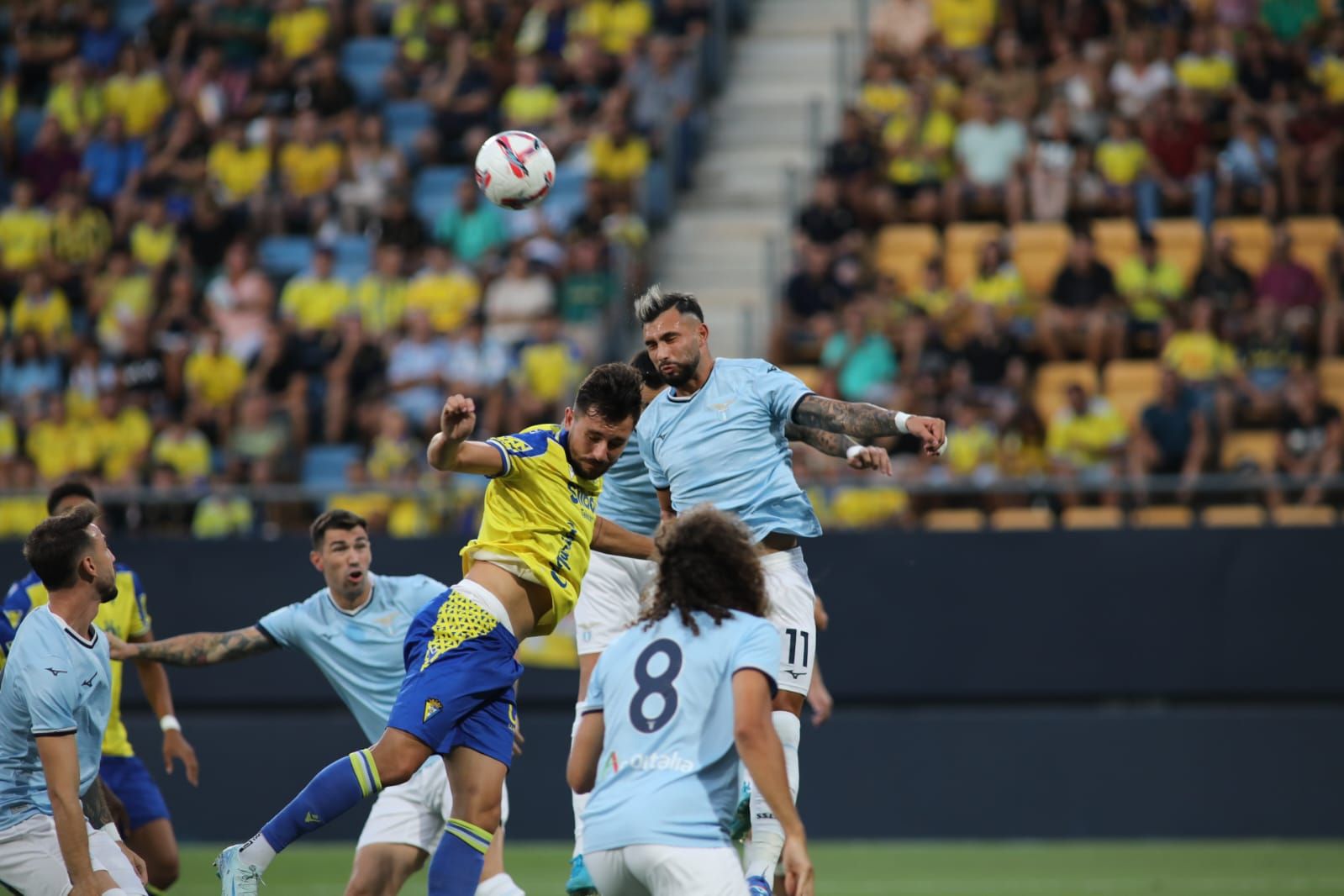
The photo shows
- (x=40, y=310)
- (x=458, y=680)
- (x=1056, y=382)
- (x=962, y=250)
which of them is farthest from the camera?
(x=40, y=310)

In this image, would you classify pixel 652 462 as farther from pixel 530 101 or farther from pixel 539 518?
pixel 530 101

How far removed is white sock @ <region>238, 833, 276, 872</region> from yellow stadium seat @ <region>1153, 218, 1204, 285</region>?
40.3ft

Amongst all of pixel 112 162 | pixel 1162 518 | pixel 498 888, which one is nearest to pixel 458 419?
pixel 498 888

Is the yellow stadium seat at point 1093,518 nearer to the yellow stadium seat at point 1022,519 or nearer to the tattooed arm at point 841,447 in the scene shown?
the yellow stadium seat at point 1022,519

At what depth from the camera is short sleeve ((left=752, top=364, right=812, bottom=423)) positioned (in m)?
8.65

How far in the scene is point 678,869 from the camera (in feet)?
19.6

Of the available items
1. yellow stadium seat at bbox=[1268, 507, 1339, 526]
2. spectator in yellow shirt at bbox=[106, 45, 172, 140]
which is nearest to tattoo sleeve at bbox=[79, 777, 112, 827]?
yellow stadium seat at bbox=[1268, 507, 1339, 526]

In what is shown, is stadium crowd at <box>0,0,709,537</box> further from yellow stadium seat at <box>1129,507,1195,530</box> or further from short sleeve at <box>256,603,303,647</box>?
short sleeve at <box>256,603,303,647</box>

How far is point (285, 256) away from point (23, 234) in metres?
3.22

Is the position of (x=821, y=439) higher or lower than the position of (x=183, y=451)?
higher

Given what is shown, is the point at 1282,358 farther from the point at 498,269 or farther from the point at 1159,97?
the point at 498,269

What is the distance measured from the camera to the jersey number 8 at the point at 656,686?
6.18 metres

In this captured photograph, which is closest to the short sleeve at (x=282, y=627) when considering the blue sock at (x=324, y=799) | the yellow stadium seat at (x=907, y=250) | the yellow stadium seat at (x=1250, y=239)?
the blue sock at (x=324, y=799)

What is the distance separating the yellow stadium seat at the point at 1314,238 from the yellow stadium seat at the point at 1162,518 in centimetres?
376
